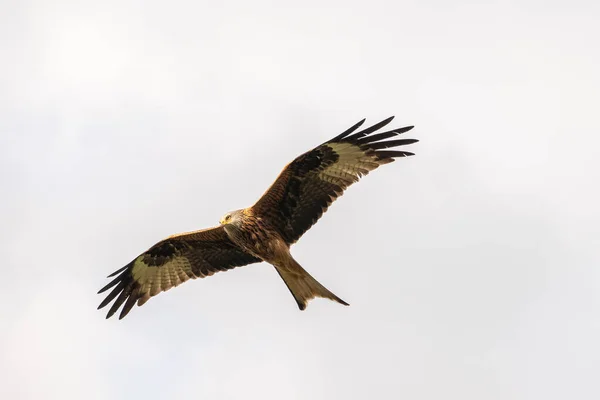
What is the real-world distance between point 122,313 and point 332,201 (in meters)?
4.37

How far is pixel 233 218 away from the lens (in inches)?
671

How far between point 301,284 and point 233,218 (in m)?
1.43

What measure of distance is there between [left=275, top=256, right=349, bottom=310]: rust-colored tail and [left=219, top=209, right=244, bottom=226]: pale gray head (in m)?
0.96

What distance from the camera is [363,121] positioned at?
1617cm

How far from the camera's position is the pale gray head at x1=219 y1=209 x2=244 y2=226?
1702 cm

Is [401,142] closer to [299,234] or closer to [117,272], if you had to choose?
[299,234]

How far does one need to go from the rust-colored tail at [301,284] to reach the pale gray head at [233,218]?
96cm

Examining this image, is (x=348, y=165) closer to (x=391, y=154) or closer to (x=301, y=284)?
(x=391, y=154)

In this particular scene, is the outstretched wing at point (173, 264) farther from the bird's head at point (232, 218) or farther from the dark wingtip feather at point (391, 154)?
the dark wingtip feather at point (391, 154)

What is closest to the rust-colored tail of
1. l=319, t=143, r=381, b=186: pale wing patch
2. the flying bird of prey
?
the flying bird of prey

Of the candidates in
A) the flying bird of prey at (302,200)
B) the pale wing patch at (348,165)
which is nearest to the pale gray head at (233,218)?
the flying bird of prey at (302,200)

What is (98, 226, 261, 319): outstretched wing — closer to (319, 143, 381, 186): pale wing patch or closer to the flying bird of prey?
the flying bird of prey

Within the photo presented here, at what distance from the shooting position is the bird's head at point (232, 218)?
17.0 metres

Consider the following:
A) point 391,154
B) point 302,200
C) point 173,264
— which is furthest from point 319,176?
point 173,264
